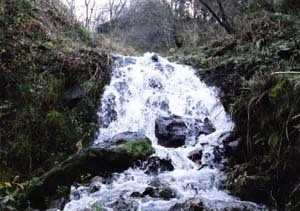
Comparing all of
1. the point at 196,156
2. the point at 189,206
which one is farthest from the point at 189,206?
the point at 196,156

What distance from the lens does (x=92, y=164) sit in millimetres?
6590

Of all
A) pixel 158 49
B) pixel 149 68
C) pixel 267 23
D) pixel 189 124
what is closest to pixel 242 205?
pixel 189 124

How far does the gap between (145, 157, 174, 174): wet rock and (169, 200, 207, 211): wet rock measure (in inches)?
63.5

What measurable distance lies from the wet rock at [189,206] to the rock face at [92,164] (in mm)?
1547

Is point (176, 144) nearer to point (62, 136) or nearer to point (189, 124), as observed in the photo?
point (189, 124)

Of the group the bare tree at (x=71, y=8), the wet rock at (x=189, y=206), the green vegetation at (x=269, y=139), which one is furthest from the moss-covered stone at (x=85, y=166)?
the bare tree at (x=71, y=8)

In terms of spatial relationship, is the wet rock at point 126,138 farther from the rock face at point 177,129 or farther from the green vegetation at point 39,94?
the green vegetation at point 39,94

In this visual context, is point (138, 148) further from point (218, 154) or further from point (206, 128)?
point (206, 128)

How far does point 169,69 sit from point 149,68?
53cm

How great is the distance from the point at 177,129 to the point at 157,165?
1.63 m

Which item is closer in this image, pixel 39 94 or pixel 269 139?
pixel 269 139

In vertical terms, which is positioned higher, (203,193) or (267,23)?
(267,23)

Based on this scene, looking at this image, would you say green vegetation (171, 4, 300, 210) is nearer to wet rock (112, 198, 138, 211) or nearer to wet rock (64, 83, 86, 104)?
wet rock (112, 198, 138, 211)

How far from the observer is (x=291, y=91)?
5852mm
